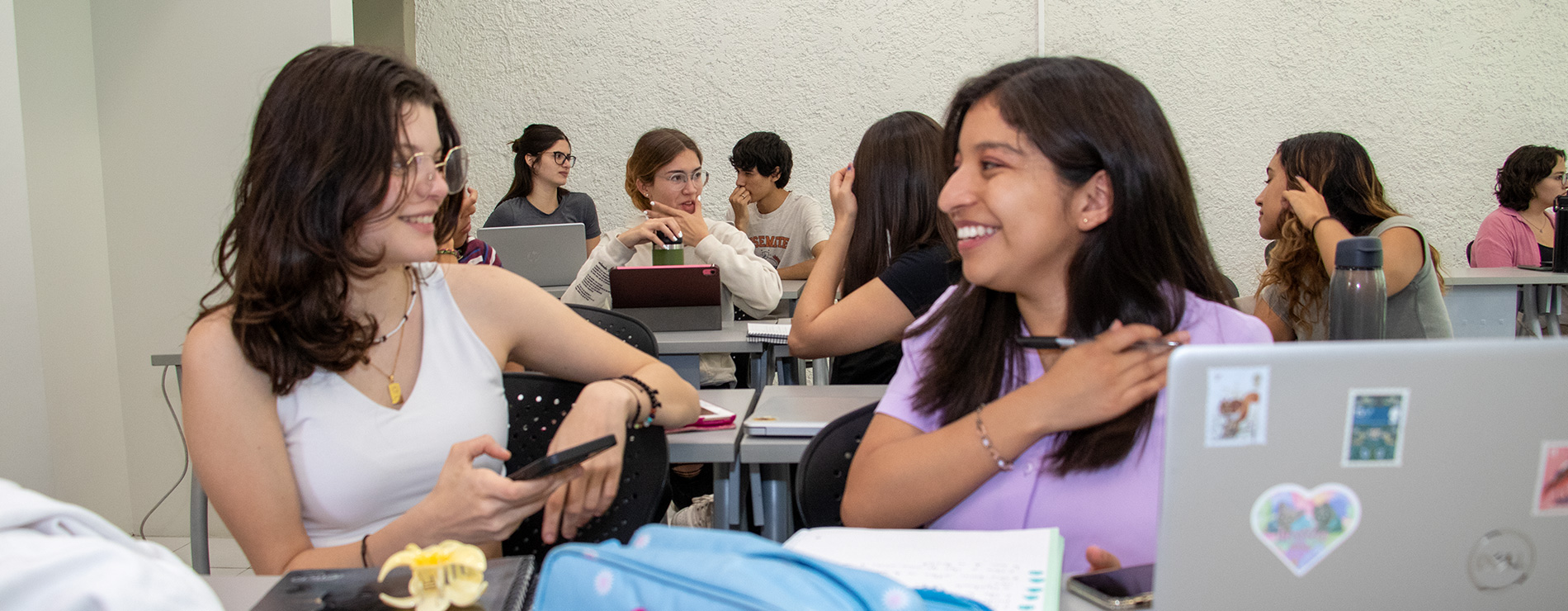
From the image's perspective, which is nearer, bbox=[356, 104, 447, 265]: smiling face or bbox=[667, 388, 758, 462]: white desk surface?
bbox=[356, 104, 447, 265]: smiling face

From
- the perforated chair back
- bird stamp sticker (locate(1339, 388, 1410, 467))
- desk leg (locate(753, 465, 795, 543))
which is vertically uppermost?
bird stamp sticker (locate(1339, 388, 1410, 467))

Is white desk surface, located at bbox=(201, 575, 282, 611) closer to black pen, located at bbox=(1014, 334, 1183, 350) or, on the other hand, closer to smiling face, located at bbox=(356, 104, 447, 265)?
smiling face, located at bbox=(356, 104, 447, 265)

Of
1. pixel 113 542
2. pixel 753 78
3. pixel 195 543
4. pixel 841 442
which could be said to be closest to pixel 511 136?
pixel 753 78

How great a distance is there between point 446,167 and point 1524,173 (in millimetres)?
5449

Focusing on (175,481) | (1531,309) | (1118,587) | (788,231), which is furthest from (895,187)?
(1531,309)

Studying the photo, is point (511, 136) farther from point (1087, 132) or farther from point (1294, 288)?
point (1087, 132)

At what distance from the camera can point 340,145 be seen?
1.16m

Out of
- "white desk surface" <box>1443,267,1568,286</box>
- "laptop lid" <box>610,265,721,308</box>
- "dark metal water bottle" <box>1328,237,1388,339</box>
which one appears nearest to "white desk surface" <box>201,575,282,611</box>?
"dark metal water bottle" <box>1328,237,1388,339</box>

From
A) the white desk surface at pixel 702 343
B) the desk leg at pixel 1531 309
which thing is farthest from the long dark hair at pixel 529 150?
the desk leg at pixel 1531 309

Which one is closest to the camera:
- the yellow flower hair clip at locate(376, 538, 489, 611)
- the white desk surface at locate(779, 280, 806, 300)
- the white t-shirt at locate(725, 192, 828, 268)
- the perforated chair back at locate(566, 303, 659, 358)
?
the yellow flower hair clip at locate(376, 538, 489, 611)

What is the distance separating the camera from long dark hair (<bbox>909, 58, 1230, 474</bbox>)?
1.08 meters

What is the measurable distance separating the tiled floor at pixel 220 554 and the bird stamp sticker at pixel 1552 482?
3008mm

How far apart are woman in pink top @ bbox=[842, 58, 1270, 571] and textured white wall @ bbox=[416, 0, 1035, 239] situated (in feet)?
14.8

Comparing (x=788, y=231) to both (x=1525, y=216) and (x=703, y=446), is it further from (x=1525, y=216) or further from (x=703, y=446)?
(x=1525, y=216)
